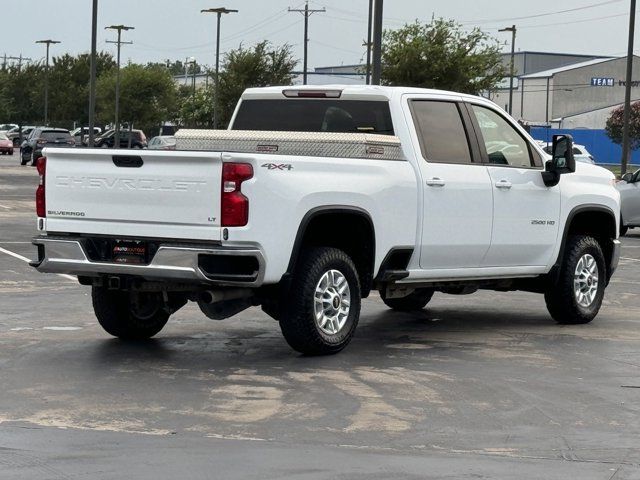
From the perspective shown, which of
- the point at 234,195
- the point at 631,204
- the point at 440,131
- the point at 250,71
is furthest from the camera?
the point at 250,71

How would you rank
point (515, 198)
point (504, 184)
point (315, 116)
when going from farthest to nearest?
1. point (515, 198)
2. point (504, 184)
3. point (315, 116)

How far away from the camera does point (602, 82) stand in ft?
393

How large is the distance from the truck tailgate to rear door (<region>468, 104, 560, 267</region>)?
10.2ft

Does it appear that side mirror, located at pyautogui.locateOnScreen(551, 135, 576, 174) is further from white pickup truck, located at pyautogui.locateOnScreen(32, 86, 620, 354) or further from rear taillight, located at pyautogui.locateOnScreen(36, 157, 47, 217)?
rear taillight, located at pyautogui.locateOnScreen(36, 157, 47, 217)

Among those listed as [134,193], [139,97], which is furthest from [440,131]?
[139,97]

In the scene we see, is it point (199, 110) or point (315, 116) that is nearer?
point (315, 116)

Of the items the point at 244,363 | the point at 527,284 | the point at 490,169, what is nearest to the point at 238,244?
the point at 244,363

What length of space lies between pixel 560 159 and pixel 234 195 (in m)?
3.81

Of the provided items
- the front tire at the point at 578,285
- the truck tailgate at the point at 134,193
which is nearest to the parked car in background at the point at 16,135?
the front tire at the point at 578,285

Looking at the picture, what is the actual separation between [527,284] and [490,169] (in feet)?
4.93

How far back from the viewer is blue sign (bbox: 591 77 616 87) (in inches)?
4685

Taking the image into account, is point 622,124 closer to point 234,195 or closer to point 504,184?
point 504,184

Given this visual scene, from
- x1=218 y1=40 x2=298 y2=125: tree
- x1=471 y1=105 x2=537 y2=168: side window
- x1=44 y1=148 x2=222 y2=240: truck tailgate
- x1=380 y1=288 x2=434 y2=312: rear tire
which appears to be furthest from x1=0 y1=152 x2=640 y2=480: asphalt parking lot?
x1=218 y1=40 x2=298 y2=125: tree

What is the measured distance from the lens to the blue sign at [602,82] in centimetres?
11900
